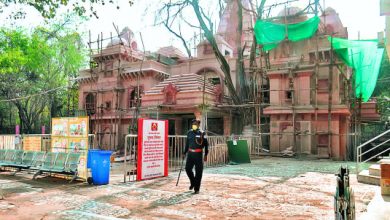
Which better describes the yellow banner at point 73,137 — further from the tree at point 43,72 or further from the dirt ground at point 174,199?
the tree at point 43,72

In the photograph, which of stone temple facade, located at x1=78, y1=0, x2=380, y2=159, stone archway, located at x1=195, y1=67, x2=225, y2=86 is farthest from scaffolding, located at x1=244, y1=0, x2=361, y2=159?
stone archway, located at x1=195, y1=67, x2=225, y2=86

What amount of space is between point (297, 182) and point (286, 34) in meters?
14.5

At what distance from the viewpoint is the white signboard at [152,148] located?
9797mm

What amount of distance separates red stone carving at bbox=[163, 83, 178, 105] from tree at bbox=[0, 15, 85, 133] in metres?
12.7

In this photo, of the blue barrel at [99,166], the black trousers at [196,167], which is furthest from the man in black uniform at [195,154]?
the blue barrel at [99,166]

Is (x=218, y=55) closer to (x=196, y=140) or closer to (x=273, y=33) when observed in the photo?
(x=273, y=33)

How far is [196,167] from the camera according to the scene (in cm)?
808

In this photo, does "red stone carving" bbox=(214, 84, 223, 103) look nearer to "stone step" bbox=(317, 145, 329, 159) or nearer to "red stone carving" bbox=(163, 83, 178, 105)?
"red stone carving" bbox=(163, 83, 178, 105)

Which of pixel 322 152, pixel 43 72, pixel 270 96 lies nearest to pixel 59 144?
pixel 270 96

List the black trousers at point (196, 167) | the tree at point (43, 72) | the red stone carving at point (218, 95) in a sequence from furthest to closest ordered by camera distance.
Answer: the tree at point (43, 72) → the red stone carving at point (218, 95) → the black trousers at point (196, 167)

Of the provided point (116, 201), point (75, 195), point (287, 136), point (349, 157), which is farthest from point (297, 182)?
point (349, 157)

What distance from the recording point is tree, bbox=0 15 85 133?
31608 mm

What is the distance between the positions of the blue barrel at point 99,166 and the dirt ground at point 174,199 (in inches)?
12.3

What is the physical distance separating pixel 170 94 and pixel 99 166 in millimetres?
14170
